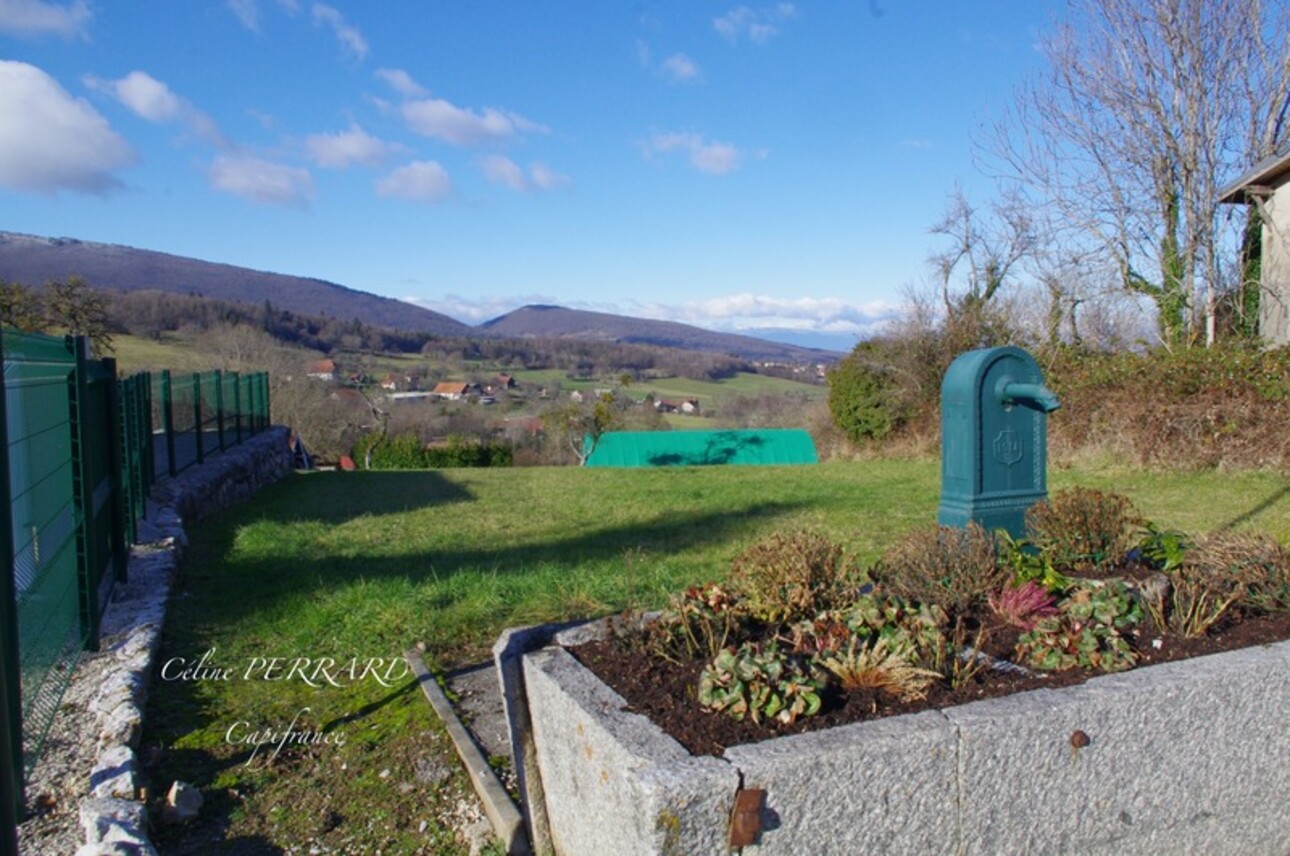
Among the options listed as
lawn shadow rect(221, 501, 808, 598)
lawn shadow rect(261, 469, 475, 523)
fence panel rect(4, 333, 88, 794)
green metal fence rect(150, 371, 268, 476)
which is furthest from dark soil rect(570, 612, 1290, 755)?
green metal fence rect(150, 371, 268, 476)

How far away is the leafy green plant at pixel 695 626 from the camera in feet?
10.8

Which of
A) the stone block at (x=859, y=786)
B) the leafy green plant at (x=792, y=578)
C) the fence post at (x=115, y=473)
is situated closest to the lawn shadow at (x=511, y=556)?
the fence post at (x=115, y=473)

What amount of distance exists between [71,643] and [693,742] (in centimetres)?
330

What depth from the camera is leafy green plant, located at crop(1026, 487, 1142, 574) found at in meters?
4.73

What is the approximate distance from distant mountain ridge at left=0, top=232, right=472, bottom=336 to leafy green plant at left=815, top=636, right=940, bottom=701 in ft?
256

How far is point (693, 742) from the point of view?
99.8 inches

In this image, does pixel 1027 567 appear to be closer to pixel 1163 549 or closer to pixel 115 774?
pixel 1163 549

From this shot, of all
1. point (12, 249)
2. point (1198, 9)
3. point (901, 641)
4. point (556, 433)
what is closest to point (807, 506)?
point (901, 641)

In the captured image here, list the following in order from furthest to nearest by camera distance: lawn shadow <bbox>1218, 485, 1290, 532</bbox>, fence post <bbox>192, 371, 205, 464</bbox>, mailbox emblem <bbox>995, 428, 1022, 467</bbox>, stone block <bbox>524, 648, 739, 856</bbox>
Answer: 1. fence post <bbox>192, 371, 205, 464</bbox>
2. lawn shadow <bbox>1218, 485, 1290, 532</bbox>
3. mailbox emblem <bbox>995, 428, 1022, 467</bbox>
4. stone block <bbox>524, 648, 739, 856</bbox>

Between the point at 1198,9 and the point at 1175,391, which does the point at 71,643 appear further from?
the point at 1198,9

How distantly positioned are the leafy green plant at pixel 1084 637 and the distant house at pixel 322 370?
106ft

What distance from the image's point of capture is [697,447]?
26.6 m

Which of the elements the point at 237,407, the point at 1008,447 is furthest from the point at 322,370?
the point at 1008,447

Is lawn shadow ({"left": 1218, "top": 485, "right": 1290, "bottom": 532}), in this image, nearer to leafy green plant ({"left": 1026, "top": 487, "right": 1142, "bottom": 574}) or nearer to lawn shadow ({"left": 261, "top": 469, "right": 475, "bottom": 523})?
leafy green plant ({"left": 1026, "top": 487, "right": 1142, "bottom": 574})
